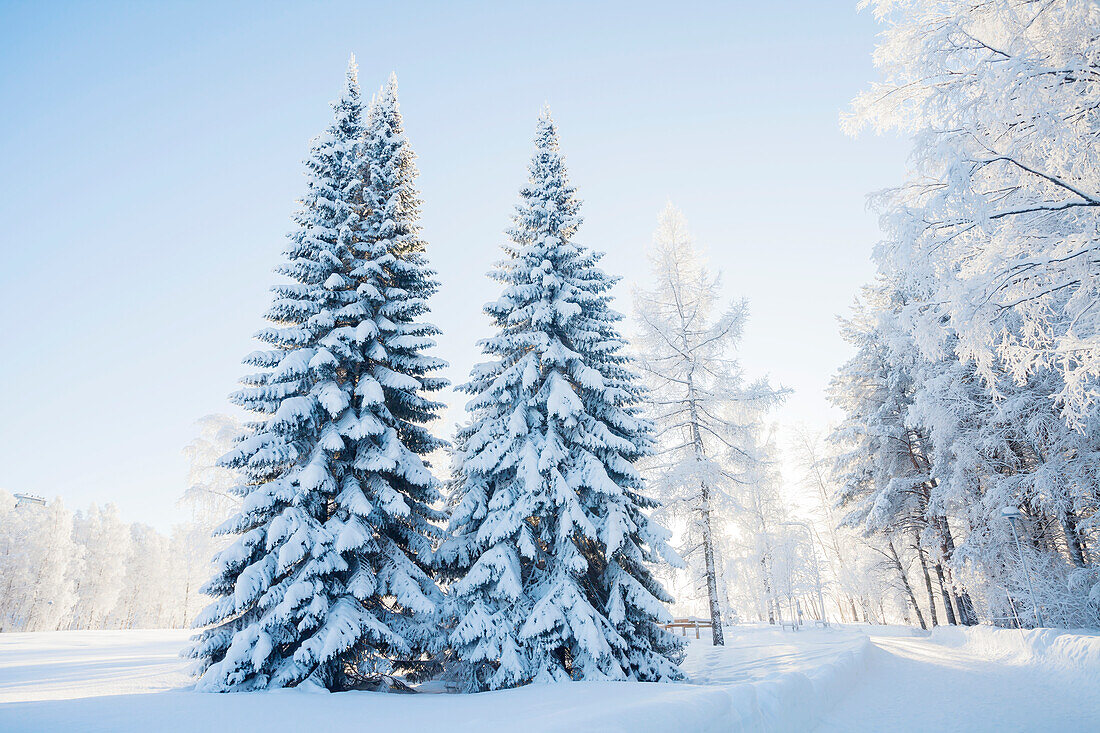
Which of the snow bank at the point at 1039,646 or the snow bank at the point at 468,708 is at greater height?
the snow bank at the point at 468,708

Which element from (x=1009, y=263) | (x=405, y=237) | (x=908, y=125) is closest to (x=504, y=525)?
(x=405, y=237)

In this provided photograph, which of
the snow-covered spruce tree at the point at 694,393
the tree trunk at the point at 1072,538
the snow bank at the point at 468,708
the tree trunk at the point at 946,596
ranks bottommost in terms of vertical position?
the tree trunk at the point at 946,596

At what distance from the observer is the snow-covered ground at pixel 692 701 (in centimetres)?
505

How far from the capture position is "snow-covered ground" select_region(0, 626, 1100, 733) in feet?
16.6

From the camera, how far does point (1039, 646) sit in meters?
11.1

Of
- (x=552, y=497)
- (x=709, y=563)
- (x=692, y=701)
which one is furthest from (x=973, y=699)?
(x=709, y=563)

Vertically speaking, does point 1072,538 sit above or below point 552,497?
below

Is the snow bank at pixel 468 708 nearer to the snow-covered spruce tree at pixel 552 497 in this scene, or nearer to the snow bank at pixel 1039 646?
the snow-covered spruce tree at pixel 552 497

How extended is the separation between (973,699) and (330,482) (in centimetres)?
1161

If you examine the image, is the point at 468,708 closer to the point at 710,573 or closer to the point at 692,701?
the point at 692,701

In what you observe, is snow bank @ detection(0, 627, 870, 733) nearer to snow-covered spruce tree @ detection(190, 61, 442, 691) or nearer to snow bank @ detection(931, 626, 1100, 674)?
snow-covered spruce tree @ detection(190, 61, 442, 691)

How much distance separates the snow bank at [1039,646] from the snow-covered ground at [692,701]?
0.04 metres

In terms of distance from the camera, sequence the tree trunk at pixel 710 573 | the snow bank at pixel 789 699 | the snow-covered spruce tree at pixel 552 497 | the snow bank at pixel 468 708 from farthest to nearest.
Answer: the tree trunk at pixel 710 573 < the snow-covered spruce tree at pixel 552 497 < the snow bank at pixel 789 699 < the snow bank at pixel 468 708

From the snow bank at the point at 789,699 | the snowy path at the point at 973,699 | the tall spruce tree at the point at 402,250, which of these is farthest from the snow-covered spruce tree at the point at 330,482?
the snowy path at the point at 973,699
